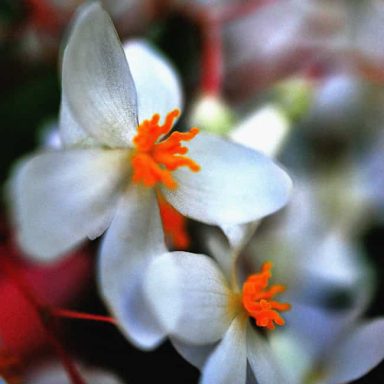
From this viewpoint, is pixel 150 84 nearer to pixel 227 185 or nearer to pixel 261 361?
pixel 227 185

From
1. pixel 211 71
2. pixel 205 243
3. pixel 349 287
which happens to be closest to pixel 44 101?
pixel 211 71

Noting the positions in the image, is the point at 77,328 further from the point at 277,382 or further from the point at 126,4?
the point at 126,4

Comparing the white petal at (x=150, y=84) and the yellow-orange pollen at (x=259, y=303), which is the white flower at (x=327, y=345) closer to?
the yellow-orange pollen at (x=259, y=303)

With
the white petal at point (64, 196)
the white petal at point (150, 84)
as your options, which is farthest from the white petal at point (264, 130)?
the white petal at point (64, 196)

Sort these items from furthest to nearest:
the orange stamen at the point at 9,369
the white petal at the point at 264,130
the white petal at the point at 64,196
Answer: the white petal at the point at 264,130 < the orange stamen at the point at 9,369 < the white petal at the point at 64,196

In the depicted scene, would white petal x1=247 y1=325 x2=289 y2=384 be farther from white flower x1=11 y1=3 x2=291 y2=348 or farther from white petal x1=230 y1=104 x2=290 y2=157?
white petal x1=230 y1=104 x2=290 y2=157

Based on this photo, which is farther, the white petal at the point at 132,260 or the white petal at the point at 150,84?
the white petal at the point at 150,84

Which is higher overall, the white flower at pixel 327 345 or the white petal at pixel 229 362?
the white petal at pixel 229 362
